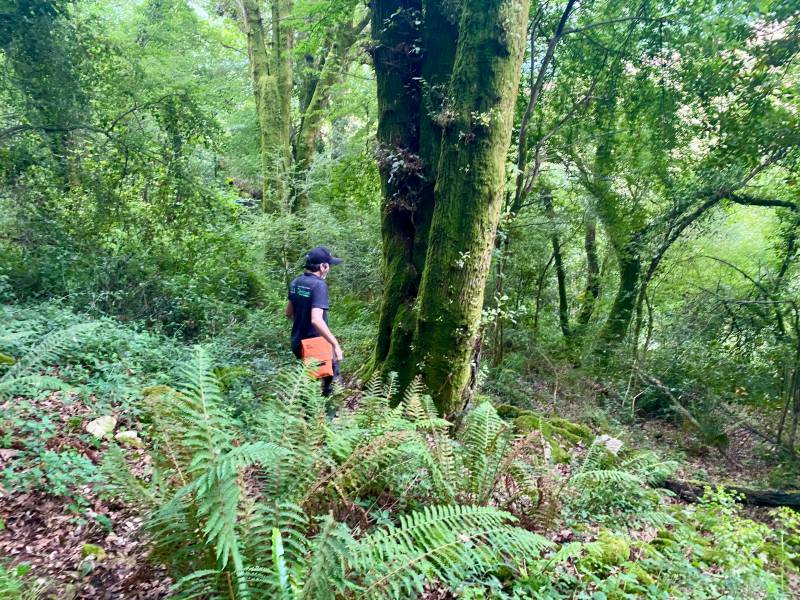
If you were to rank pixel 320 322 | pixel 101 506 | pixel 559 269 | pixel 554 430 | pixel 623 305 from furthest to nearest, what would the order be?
pixel 559 269 → pixel 623 305 → pixel 554 430 → pixel 320 322 → pixel 101 506

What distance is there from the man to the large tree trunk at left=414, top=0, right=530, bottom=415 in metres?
1.07

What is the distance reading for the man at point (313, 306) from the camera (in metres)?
5.04

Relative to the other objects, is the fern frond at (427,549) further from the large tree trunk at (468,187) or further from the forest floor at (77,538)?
the large tree trunk at (468,187)

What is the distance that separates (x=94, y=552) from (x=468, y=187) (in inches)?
172

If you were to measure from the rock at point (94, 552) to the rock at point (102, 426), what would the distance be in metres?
1.40

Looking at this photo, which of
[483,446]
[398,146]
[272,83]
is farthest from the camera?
[272,83]

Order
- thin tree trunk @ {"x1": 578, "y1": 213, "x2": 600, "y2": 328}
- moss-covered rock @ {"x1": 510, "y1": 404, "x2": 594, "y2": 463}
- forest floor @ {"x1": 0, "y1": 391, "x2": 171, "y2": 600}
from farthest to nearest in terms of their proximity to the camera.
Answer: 1. thin tree trunk @ {"x1": 578, "y1": 213, "x2": 600, "y2": 328}
2. moss-covered rock @ {"x1": 510, "y1": 404, "x2": 594, "y2": 463}
3. forest floor @ {"x1": 0, "y1": 391, "x2": 171, "y2": 600}

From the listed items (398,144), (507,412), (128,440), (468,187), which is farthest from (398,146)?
(128,440)

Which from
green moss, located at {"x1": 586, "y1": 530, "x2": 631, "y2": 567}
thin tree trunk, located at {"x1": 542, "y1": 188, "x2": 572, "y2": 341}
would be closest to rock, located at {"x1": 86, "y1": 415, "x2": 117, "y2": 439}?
green moss, located at {"x1": 586, "y1": 530, "x2": 631, "y2": 567}

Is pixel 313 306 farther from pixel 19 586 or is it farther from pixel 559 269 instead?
pixel 559 269

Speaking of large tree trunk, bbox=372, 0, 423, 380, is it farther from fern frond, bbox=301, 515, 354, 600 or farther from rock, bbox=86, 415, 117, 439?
fern frond, bbox=301, 515, 354, 600

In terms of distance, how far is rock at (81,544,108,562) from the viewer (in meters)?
2.93

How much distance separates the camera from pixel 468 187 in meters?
5.05

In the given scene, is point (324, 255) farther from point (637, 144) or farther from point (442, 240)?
point (637, 144)
